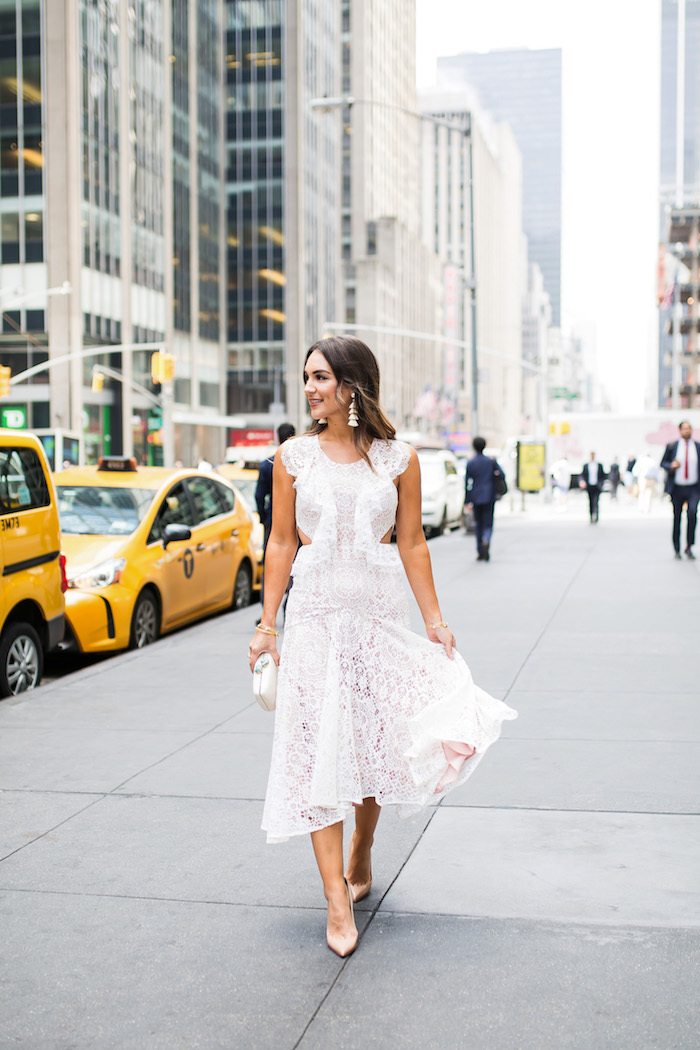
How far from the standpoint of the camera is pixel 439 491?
25.0 metres

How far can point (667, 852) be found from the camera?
4309 millimetres

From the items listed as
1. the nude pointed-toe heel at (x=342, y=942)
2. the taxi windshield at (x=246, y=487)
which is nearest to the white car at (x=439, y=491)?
the taxi windshield at (x=246, y=487)

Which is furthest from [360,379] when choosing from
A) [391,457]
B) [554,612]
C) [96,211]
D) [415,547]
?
[96,211]

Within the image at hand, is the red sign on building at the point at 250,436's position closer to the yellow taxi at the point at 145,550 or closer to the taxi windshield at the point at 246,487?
the taxi windshield at the point at 246,487

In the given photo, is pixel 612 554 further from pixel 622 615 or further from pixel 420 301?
pixel 420 301

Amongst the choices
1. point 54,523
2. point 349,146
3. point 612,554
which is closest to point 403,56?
point 349,146

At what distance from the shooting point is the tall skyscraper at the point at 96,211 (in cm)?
5156

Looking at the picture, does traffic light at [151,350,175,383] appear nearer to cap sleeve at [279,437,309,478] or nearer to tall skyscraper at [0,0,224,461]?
tall skyscraper at [0,0,224,461]

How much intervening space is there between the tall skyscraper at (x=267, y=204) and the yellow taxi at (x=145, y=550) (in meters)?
68.0

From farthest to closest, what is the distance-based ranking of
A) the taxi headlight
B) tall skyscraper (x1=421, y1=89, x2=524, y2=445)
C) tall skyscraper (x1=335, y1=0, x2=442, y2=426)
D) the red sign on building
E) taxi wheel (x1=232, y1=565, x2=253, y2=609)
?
1. tall skyscraper (x1=421, y1=89, x2=524, y2=445)
2. tall skyscraper (x1=335, y1=0, x2=442, y2=426)
3. the red sign on building
4. taxi wheel (x1=232, y1=565, x2=253, y2=609)
5. the taxi headlight

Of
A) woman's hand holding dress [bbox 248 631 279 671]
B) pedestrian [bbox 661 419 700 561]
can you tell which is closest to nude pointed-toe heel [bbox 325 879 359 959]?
woman's hand holding dress [bbox 248 631 279 671]

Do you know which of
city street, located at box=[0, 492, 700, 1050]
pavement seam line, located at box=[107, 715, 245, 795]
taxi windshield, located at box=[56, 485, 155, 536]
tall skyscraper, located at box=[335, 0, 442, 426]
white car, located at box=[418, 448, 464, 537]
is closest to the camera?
city street, located at box=[0, 492, 700, 1050]

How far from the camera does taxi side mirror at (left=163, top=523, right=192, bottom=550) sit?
10047 millimetres

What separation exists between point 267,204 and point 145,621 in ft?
247
